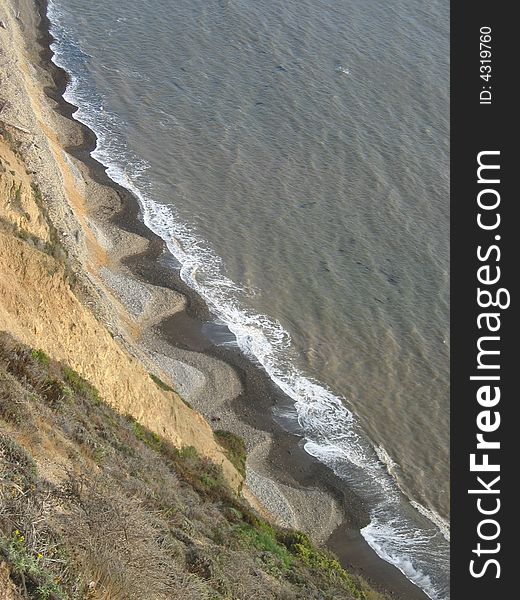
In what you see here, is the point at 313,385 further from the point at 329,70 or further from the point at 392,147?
the point at 329,70

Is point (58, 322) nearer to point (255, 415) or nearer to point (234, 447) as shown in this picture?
point (234, 447)

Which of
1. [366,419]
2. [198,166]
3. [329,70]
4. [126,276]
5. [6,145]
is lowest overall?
[366,419]

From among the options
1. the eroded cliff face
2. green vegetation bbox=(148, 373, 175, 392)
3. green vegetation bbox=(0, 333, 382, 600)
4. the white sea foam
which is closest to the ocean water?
the white sea foam

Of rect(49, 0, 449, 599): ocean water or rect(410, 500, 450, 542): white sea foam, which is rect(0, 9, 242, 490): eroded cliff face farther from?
rect(49, 0, 449, 599): ocean water

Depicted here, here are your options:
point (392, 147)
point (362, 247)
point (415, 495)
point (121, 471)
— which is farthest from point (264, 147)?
point (121, 471)

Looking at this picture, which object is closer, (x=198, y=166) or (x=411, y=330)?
(x=411, y=330)

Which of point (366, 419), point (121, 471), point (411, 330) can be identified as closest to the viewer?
point (121, 471)

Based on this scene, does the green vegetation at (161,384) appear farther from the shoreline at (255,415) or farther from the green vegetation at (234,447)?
the shoreline at (255,415)

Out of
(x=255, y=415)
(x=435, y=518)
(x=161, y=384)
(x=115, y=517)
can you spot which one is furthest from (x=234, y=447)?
(x=115, y=517)
